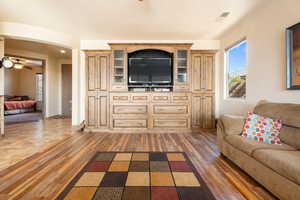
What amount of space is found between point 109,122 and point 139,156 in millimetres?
1785

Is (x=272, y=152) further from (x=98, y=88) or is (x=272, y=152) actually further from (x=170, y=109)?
(x=98, y=88)

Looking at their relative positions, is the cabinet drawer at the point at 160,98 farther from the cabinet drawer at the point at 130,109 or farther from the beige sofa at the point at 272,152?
the beige sofa at the point at 272,152

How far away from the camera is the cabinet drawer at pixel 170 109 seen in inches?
149

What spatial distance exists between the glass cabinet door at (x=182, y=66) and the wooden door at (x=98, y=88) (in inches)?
75.2

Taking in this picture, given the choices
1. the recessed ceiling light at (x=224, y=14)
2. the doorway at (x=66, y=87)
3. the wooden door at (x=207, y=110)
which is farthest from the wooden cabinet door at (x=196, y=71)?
the doorway at (x=66, y=87)

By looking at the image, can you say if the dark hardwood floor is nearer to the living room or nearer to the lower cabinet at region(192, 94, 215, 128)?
the living room

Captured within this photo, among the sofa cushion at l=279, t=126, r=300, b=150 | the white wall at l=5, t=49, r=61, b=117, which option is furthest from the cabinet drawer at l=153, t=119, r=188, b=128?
the white wall at l=5, t=49, r=61, b=117

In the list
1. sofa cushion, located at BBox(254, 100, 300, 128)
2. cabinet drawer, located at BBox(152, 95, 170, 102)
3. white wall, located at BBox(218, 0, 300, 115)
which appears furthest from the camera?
cabinet drawer, located at BBox(152, 95, 170, 102)

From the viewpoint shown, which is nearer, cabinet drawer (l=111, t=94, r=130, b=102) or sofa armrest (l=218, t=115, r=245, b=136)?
sofa armrest (l=218, t=115, r=245, b=136)

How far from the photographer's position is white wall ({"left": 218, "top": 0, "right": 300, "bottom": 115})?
7.03 feet

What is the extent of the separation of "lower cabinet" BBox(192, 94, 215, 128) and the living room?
1.1 inches

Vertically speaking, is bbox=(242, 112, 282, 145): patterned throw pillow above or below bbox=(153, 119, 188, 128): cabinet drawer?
above

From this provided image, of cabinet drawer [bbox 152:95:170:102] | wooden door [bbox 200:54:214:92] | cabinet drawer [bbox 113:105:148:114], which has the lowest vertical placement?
cabinet drawer [bbox 113:105:148:114]

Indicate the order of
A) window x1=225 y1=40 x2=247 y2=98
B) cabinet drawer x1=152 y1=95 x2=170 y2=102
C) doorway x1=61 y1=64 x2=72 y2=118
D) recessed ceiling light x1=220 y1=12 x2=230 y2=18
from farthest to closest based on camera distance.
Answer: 1. doorway x1=61 y1=64 x2=72 y2=118
2. cabinet drawer x1=152 y1=95 x2=170 y2=102
3. window x1=225 y1=40 x2=247 y2=98
4. recessed ceiling light x1=220 y1=12 x2=230 y2=18
